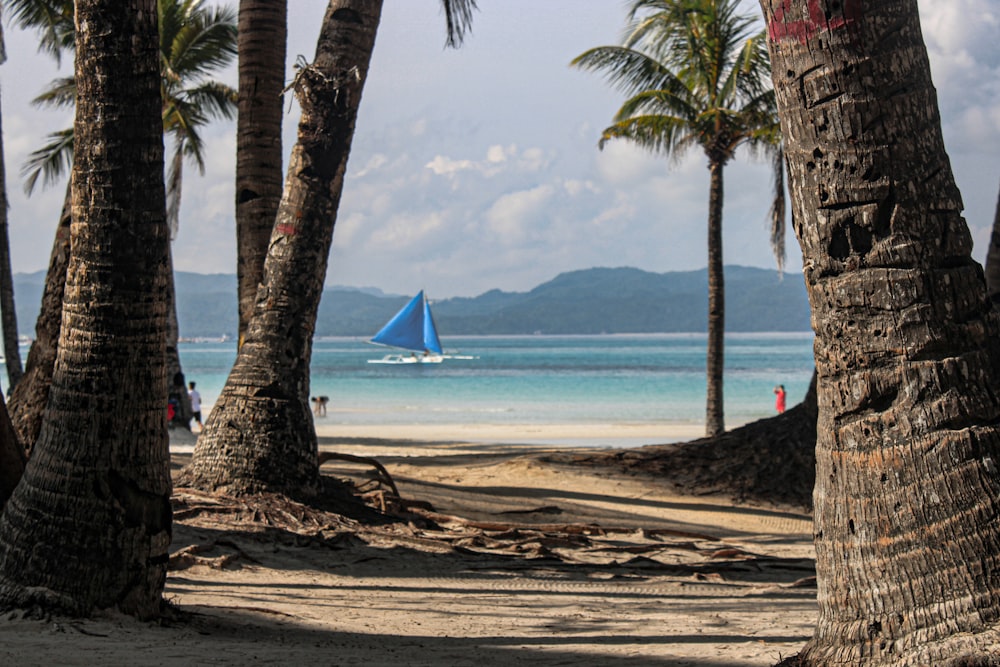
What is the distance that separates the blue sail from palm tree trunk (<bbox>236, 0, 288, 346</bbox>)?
4546 centimetres

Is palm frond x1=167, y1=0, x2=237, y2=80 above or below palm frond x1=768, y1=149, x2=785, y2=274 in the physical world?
above

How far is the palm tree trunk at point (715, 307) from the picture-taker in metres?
18.5

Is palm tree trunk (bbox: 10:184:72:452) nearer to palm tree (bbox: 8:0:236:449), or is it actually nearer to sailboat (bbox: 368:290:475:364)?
palm tree (bbox: 8:0:236:449)

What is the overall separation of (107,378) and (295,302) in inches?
140

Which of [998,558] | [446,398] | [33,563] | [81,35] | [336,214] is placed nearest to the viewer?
[998,558]

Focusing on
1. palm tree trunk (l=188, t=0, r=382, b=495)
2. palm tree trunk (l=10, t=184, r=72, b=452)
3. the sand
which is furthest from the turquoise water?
palm tree trunk (l=10, t=184, r=72, b=452)

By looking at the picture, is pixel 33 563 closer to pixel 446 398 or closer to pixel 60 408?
pixel 60 408

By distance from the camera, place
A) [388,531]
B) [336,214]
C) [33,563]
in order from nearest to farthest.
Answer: [33,563], [388,531], [336,214]

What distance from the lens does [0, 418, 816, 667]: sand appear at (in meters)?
4.25

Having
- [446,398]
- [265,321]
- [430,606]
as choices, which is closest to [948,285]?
[430,606]

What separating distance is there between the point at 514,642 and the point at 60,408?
2402 millimetres

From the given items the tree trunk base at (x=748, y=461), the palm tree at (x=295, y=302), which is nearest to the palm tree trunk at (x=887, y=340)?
the palm tree at (x=295, y=302)

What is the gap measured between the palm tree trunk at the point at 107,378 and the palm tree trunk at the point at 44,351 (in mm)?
2754

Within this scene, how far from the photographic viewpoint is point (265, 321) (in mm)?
7867
